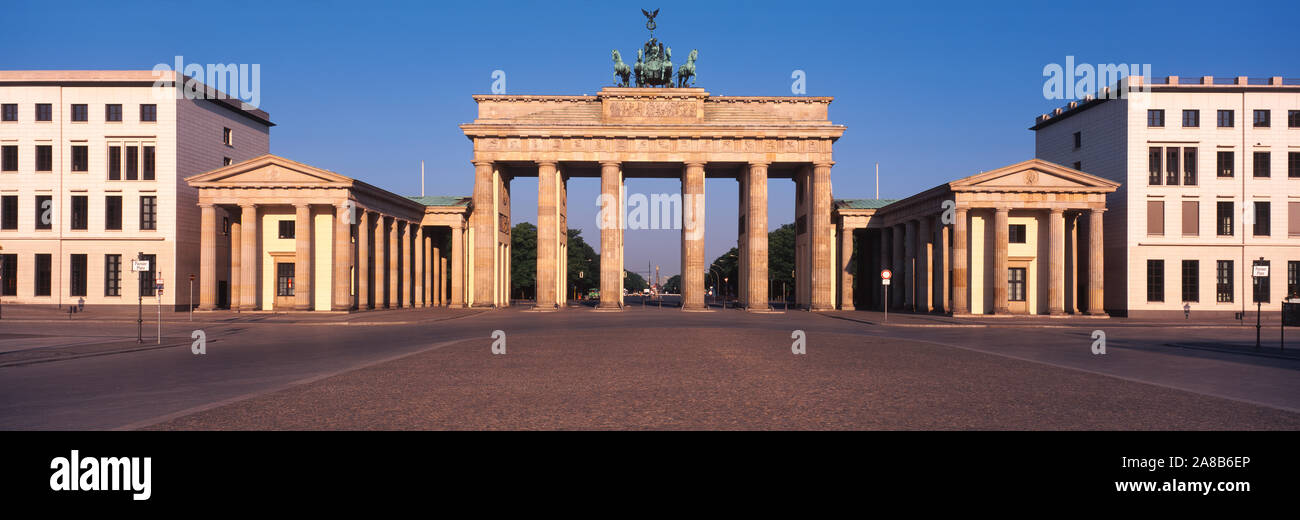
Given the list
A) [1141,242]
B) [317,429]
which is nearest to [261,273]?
[317,429]

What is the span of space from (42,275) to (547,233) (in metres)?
35.0

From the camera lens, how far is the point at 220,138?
198 feet

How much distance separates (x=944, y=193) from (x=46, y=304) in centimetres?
6146

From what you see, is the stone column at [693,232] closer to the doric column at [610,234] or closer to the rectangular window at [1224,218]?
the doric column at [610,234]

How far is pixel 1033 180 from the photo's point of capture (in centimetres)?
5084

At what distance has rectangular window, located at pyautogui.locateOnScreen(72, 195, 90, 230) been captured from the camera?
54.7 metres

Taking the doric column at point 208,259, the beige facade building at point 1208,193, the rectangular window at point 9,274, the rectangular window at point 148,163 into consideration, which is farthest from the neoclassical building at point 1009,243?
the rectangular window at point 9,274

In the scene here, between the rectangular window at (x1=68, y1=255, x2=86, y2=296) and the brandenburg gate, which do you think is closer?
the rectangular window at (x1=68, y1=255, x2=86, y2=296)

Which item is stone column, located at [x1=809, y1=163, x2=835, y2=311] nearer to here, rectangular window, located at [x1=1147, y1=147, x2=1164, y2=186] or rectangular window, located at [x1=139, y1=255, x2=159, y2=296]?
rectangular window, located at [x1=1147, y1=147, x2=1164, y2=186]

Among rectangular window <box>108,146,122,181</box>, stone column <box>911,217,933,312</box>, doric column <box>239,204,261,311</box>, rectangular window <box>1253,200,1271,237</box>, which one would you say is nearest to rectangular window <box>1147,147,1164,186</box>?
rectangular window <box>1253,200,1271,237</box>

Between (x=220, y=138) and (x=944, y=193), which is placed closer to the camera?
(x=944, y=193)

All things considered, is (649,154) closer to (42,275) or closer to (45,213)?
(45,213)

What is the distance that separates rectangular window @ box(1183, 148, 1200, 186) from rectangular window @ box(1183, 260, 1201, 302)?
541cm
